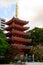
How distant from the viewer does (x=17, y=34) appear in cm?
5853

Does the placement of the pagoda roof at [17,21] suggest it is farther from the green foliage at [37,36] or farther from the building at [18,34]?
the green foliage at [37,36]

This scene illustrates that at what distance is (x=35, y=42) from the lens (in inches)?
2411

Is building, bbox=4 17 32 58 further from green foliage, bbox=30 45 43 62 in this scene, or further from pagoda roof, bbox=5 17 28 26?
green foliage, bbox=30 45 43 62

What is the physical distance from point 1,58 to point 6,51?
6.88 feet

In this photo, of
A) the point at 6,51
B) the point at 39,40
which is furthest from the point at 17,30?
the point at 6,51

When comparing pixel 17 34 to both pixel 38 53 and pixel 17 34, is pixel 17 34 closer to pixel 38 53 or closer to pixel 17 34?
pixel 17 34

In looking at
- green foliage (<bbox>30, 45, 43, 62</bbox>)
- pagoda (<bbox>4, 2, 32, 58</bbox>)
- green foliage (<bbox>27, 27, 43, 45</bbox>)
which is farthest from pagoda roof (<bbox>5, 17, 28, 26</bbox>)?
green foliage (<bbox>30, 45, 43, 62</bbox>)

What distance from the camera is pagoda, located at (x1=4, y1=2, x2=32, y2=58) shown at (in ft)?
186

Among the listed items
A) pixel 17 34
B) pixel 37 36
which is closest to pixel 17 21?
pixel 17 34

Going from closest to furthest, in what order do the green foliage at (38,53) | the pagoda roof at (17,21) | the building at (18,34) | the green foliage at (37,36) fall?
the green foliage at (38,53) < the building at (18,34) < the pagoda roof at (17,21) < the green foliage at (37,36)

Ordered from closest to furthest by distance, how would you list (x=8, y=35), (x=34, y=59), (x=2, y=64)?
1. (x=2, y=64)
2. (x=34, y=59)
3. (x=8, y=35)

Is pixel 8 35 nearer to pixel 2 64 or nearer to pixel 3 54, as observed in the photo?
pixel 3 54

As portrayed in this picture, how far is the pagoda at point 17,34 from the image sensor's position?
2231 inches

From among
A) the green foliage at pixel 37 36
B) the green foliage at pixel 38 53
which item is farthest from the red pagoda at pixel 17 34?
the green foliage at pixel 37 36
